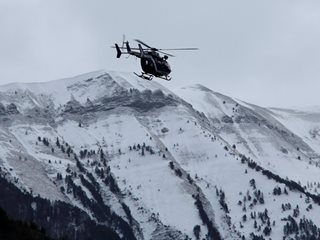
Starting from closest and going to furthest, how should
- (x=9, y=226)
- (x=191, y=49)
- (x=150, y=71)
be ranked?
1. (x=191, y=49)
2. (x=150, y=71)
3. (x=9, y=226)

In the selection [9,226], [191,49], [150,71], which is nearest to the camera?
[191,49]

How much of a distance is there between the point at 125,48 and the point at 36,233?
37.2 m

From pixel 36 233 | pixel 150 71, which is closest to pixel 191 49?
pixel 150 71

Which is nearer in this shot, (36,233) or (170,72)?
(170,72)

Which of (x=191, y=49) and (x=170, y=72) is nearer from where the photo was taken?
(x=191, y=49)

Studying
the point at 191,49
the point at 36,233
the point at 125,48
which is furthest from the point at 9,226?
the point at 191,49

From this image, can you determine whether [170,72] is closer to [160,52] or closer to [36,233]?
[160,52]

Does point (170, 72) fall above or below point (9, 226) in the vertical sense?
above

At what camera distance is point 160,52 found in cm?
14925

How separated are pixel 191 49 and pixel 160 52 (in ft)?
47.4

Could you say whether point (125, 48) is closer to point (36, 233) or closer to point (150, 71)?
point (150, 71)

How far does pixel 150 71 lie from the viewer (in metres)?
146

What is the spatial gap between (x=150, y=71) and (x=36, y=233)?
128 feet

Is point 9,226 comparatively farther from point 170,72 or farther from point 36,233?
point 170,72
